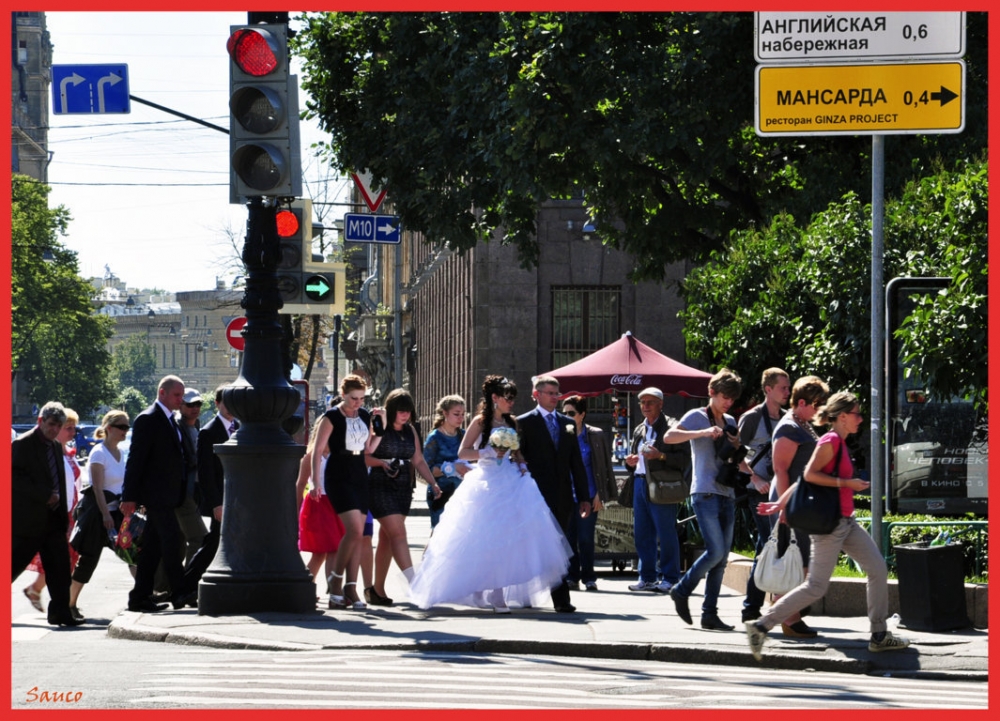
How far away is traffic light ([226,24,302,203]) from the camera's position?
1210cm

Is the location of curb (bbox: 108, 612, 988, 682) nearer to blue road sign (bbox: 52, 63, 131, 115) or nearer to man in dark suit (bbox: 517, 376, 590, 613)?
man in dark suit (bbox: 517, 376, 590, 613)

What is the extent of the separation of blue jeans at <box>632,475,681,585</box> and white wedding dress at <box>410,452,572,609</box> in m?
1.92

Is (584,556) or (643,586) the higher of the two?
(584,556)

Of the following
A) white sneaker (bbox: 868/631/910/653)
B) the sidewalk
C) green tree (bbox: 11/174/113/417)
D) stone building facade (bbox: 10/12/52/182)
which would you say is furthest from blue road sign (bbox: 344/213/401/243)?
stone building facade (bbox: 10/12/52/182)

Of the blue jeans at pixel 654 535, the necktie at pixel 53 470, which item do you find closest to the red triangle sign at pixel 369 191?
the blue jeans at pixel 654 535

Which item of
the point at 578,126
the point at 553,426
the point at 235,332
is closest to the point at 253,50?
the point at 553,426

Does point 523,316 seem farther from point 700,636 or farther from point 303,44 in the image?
point 700,636

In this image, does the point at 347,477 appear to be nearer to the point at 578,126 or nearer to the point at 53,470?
the point at 53,470

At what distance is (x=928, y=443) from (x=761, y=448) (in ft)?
8.49

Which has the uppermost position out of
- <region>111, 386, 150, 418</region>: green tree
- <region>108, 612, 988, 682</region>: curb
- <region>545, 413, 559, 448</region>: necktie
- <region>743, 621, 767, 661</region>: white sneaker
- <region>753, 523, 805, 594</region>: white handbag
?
<region>545, 413, 559, 448</region>: necktie

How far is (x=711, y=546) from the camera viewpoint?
1198 centimetres

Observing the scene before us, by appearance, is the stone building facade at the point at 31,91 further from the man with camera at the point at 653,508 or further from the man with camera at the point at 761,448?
the man with camera at the point at 761,448

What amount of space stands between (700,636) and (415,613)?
253 centimetres

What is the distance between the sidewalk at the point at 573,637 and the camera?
1051 centimetres
